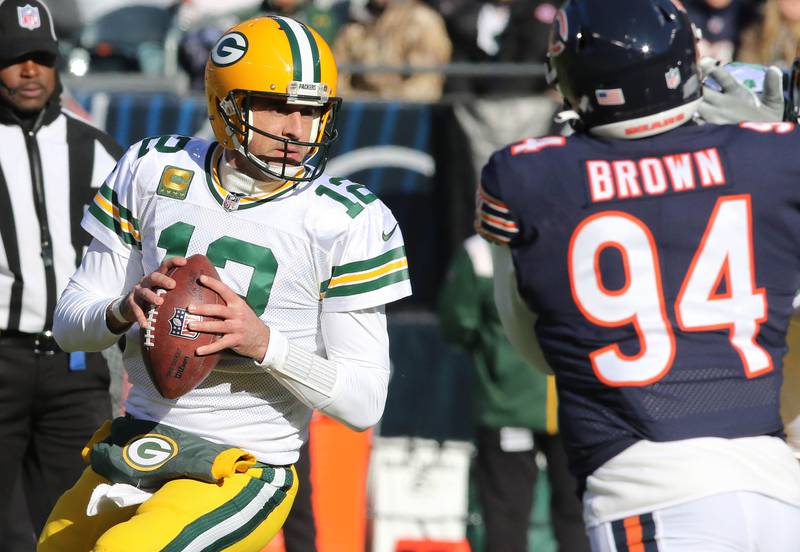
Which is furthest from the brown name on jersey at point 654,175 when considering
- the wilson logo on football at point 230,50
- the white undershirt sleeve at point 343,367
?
the wilson logo on football at point 230,50

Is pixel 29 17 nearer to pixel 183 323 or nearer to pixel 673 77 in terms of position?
pixel 183 323

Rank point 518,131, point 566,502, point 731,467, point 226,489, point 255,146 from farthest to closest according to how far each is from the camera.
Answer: point 518,131 → point 566,502 → point 255,146 → point 226,489 → point 731,467

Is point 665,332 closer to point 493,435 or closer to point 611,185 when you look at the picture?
point 611,185

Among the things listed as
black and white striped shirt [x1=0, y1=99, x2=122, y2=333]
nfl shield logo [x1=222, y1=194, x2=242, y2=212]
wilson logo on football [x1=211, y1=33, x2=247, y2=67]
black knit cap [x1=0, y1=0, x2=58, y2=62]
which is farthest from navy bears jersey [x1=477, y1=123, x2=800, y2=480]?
black knit cap [x1=0, y1=0, x2=58, y2=62]

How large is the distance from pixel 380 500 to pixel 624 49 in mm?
4170

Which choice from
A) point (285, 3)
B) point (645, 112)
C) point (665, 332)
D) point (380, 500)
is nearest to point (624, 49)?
point (645, 112)

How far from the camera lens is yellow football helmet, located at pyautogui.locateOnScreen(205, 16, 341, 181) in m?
3.38

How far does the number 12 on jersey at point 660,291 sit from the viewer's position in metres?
2.79

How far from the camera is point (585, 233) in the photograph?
282 centimetres

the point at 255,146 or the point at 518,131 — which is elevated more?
the point at 255,146

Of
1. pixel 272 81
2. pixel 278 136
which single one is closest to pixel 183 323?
pixel 278 136

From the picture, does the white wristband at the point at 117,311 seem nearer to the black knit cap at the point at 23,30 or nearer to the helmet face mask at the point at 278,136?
the helmet face mask at the point at 278,136

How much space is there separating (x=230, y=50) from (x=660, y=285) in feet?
4.45

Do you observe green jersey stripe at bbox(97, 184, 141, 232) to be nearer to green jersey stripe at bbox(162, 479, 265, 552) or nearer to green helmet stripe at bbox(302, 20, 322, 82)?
green helmet stripe at bbox(302, 20, 322, 82)
